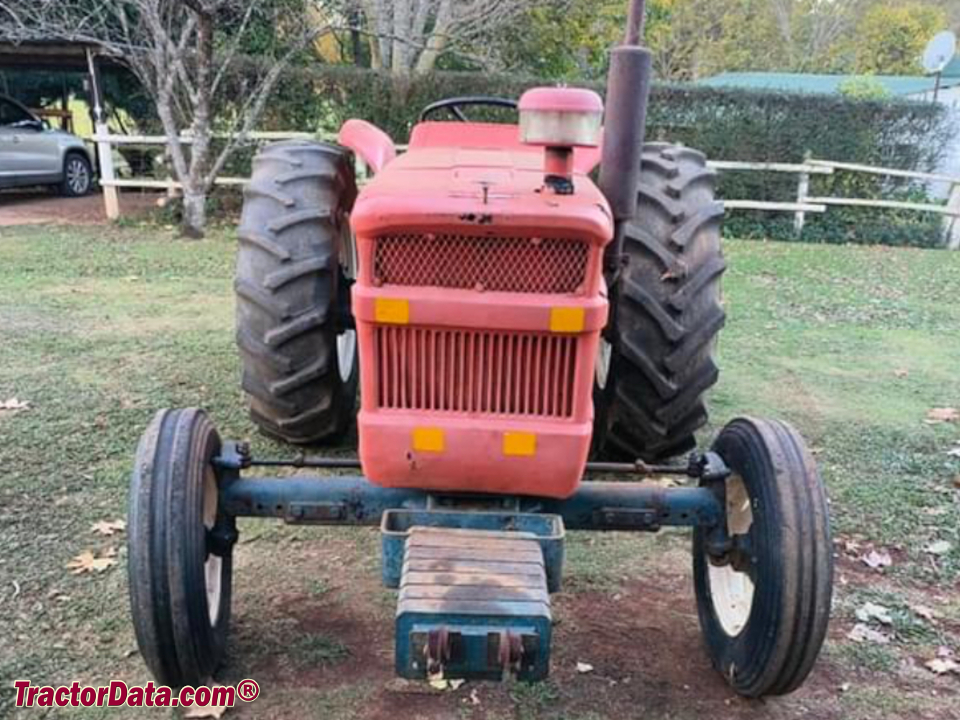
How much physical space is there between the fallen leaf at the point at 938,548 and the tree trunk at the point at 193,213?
8086 mm

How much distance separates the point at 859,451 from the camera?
428 centimetres

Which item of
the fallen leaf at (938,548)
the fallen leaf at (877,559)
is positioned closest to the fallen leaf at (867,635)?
the fallen leaf at (877,559)

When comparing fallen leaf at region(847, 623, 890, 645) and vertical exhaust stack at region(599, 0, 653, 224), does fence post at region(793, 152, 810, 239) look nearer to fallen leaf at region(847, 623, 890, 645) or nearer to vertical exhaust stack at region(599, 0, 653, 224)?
fallen leaf at region(847, 623, 890, 645)

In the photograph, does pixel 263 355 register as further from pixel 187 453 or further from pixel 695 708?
pixel 695 708

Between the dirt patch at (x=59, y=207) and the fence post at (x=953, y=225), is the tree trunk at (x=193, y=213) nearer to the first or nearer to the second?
the dirt patch at (x=59, y=207)

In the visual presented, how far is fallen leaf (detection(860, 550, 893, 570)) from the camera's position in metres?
3.27

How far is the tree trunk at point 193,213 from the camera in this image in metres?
9.55

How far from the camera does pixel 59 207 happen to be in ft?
39.3

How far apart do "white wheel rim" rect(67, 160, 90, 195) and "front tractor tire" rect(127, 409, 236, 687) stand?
486 inches

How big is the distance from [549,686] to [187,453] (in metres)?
1.24

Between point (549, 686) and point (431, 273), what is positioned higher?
point (431, 273)

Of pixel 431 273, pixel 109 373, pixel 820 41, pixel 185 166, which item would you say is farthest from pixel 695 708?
pixel 820 41

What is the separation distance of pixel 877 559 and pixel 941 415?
192 cm

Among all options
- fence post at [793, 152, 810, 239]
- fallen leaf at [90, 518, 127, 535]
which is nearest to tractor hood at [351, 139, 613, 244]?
fallen leaf at [90, 518, 127, 535]
